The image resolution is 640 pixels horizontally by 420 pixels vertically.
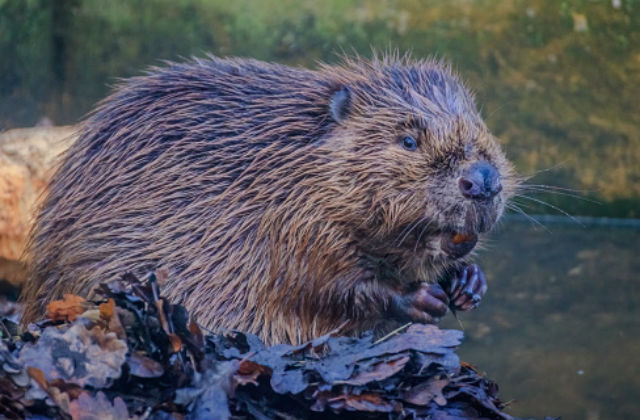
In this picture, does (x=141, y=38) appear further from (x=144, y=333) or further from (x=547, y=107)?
(x=144, y=333)

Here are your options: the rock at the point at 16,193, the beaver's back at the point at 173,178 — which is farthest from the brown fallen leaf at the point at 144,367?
the rock at the point at 16,193

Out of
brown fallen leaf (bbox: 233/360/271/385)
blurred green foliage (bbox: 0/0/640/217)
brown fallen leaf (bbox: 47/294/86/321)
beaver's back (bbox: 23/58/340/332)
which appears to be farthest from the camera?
blurred green foliage (bbox: 0/0/640/217)

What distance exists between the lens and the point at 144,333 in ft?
7.57

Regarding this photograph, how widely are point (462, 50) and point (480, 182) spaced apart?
3666 mm

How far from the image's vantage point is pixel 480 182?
2773mm

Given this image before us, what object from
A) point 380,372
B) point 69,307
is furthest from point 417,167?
point 69,307

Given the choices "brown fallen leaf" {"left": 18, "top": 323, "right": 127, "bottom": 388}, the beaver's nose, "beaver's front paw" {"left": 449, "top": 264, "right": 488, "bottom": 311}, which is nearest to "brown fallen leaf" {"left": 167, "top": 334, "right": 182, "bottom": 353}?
"brown fallen leaf" {"left": 18, "top": 323, "right": 127, "bottom": 388}

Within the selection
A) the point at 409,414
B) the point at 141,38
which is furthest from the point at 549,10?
the point at 409,414

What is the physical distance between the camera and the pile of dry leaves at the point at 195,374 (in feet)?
7.18

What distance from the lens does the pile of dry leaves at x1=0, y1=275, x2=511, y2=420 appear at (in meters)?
2.19

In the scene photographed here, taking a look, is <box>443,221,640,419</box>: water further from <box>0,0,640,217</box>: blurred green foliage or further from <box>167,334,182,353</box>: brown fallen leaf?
<box>167,334,182,353</box>: brown fallen leaf

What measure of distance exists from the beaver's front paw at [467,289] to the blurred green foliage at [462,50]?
2.99m

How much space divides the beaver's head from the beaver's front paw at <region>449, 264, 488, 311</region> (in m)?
0.15

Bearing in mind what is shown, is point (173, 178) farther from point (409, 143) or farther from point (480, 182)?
point (480, 182)
